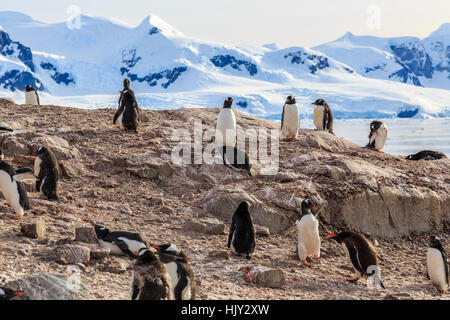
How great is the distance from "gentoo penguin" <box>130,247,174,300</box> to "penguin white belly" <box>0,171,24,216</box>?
3.27m

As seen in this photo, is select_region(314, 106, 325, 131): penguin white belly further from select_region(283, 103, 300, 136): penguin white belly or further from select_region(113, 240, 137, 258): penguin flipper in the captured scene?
select_region(113, 240, 137, 258): penguin flipper

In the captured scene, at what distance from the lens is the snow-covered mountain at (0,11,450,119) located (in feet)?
436

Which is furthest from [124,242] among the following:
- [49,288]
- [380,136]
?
[380,136]

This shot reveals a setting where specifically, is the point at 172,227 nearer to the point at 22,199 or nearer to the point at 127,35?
the point at 22,199

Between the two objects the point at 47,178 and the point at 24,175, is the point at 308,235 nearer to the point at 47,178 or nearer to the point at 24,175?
the point at 47,178

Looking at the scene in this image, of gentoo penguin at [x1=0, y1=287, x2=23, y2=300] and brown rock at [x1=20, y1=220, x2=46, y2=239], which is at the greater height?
brown rock at [x1=20, y1=220, x2=46, y2=239]

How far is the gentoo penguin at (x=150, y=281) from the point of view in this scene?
4.39m

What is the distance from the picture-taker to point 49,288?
15.4ft

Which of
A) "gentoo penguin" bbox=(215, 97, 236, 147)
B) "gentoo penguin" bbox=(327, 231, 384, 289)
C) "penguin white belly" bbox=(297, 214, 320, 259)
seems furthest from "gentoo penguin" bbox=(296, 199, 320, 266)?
"gentoo penguin" bbox=(215, 97, 236, 147)

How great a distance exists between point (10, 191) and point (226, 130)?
468 centimetres

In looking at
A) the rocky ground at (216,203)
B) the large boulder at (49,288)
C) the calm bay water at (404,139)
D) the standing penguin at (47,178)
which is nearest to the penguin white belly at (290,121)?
the rocky ground at (216,203)

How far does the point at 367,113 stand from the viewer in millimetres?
103500
